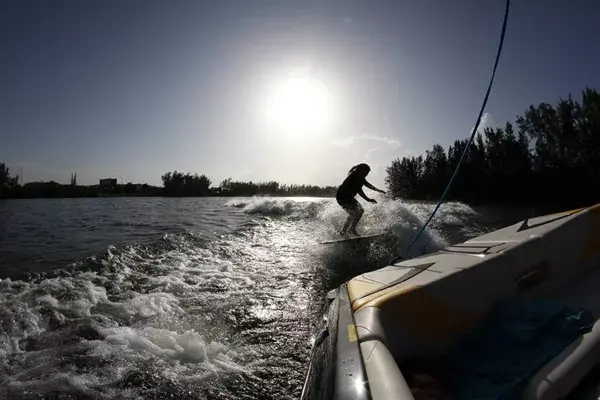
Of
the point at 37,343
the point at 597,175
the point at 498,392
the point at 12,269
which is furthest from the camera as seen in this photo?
the point at 597,175

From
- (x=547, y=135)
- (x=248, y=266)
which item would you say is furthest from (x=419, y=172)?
(x=248, y=266)

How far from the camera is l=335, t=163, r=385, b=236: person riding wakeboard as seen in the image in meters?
9.27

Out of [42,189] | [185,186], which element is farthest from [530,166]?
[42,189]

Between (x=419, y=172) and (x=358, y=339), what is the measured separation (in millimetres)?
47278

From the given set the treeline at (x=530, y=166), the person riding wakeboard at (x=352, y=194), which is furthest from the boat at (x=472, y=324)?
the treeline at (x=530, y=166)

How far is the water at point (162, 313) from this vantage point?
244 cm

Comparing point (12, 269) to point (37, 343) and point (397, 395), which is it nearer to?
point (37, 343)

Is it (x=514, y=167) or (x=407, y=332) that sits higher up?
(x=514, y=167)

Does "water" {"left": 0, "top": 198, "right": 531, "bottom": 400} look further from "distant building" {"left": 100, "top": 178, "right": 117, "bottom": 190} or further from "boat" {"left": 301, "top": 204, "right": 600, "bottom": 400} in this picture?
"distant building" {"left": 100, "top": 178, "right": 117, "bottom": 190}

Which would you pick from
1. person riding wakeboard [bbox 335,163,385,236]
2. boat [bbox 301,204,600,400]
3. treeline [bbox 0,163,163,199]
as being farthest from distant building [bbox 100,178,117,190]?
boat [bbox 301,204,600,400]

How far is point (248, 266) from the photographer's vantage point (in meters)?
6.16

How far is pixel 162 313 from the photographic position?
3766 millimetres

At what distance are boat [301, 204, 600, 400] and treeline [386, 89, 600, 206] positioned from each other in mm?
25831

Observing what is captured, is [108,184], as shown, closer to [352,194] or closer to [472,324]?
[352,194]
